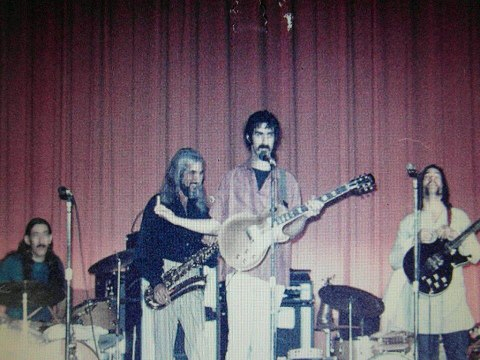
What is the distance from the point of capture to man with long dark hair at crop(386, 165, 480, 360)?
4350 mm

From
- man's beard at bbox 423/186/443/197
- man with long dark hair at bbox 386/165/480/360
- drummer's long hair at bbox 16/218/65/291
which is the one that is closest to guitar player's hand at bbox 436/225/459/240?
man with long dark hair at bbox 386/165/480/360

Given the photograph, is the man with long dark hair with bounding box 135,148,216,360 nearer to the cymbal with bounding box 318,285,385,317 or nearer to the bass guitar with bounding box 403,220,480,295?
the cymbal with bounding box 318,285,385,317

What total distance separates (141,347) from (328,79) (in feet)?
8.62

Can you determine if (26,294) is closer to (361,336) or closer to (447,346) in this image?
(361,336)

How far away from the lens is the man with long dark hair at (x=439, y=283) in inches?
171

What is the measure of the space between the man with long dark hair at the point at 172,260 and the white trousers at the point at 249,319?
Answer: 9.3 inches

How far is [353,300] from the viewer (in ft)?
12.9

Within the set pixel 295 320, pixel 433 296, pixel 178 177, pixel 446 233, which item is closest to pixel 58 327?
pixel 178 177

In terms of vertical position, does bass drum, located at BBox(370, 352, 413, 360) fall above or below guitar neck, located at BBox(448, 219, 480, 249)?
below

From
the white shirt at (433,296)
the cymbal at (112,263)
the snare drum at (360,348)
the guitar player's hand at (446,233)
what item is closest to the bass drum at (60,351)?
the cymbal at (112,263)

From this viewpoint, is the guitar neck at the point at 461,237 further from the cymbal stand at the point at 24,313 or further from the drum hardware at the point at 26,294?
the cymbal stand at the point at 24,313

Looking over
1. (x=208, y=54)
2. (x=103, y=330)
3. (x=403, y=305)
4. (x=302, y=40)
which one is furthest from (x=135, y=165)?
(x=403, y=305)

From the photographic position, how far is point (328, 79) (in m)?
4.97

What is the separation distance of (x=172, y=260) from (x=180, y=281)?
0.16m
